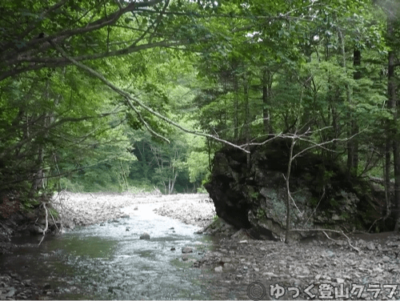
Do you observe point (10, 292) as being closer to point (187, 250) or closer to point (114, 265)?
point (114, 265)

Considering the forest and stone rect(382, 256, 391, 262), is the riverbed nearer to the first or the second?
the forest

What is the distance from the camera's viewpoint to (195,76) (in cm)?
1266

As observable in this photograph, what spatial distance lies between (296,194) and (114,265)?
6518mm

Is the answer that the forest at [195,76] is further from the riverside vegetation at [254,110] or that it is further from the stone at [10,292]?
the stone at [10,292]

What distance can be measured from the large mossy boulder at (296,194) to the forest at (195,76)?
71cm

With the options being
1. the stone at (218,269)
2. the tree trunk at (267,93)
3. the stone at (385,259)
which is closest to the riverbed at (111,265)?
the stone at (218,269)

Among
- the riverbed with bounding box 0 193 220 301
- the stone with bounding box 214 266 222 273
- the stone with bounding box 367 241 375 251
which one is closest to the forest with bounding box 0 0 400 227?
the riverbed with bounding box 0 193 220 301

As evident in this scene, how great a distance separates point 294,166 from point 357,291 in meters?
6.79

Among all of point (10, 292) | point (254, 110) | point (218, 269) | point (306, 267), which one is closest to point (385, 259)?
point (306, 267)

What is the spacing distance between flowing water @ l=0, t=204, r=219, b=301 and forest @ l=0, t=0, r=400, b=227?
1997 millimetres

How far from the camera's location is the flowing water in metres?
6.54

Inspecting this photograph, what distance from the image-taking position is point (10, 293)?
580 cm

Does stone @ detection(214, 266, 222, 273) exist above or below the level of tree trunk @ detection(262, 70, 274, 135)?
below

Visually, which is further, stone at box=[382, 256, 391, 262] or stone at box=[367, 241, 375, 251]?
stone at box=[367, 241, 375, 251]
